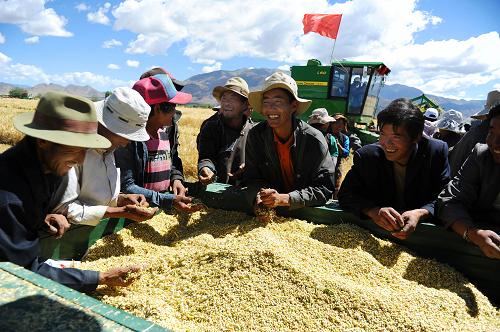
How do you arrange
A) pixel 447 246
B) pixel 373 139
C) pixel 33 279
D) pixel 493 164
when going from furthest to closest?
pixel 373 139
pixel 447 246
pixel 493 164
pixel 33 279

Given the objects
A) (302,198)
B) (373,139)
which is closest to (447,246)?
(302,198)

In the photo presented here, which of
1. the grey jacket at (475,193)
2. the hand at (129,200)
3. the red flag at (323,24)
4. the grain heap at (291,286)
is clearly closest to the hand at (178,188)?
the hand at (129,200)

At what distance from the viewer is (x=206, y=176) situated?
10.7 ft

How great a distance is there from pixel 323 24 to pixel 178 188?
13.6 metres

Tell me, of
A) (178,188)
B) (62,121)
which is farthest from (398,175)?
(62,121)

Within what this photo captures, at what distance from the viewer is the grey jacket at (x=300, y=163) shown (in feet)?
8.92

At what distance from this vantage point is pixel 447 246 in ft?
7.54

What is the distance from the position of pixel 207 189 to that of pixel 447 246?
74.8 inches

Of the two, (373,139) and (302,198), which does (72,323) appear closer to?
(302,198)

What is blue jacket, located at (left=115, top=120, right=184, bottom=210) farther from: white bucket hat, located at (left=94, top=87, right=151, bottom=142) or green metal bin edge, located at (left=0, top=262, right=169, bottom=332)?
green metal bin edge, located at (left=0, top=262, right=169, bottom=332)

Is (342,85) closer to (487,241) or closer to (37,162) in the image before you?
(487,241)

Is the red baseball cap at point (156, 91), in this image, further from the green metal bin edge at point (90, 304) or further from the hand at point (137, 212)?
the green metal bin edge at point (90, 304)

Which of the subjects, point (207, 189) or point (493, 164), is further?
point (207, 189)

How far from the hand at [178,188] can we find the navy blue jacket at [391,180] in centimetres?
134
